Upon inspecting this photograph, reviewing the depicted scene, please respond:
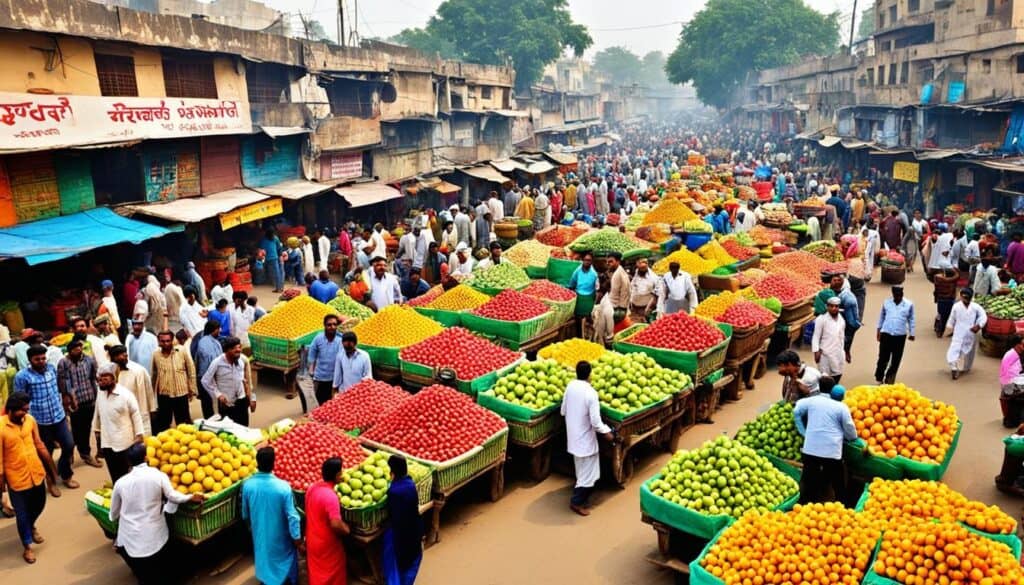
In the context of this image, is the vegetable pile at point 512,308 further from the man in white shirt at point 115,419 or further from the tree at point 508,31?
the tree at point 508,31

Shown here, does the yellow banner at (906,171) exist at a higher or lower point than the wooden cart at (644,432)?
higher

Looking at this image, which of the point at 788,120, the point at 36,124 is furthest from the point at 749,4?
the point at 36,124

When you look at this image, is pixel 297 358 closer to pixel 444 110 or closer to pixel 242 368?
pixel 242 368

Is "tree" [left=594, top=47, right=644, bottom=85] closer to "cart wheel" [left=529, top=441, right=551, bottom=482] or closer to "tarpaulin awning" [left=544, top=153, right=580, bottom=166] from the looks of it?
"tarpaulin awning" [left=544, top=153, right=580, bottom=166]

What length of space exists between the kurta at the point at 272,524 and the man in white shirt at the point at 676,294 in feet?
22.1

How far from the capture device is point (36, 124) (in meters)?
12.6

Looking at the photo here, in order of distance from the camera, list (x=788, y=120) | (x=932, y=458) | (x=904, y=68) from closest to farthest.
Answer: (x=932, y=458) < (x=904, y=68) < (x=788, y=120)

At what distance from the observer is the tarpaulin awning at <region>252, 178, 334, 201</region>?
18094mm

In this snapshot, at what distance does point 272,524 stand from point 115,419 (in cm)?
227

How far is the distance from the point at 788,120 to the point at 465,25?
79.8ft

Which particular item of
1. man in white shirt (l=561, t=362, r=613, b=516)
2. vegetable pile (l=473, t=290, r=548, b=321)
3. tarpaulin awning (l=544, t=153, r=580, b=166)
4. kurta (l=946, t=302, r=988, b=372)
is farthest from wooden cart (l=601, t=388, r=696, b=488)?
tarpaulin awning (l=544, t=153, r=580, b=166)

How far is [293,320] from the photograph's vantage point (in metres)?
10.6

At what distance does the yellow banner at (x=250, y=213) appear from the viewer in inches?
629

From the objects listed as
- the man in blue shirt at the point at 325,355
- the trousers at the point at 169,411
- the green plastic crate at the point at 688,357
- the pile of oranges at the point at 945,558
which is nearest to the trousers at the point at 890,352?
the green plastic crate at the point at 688,357
